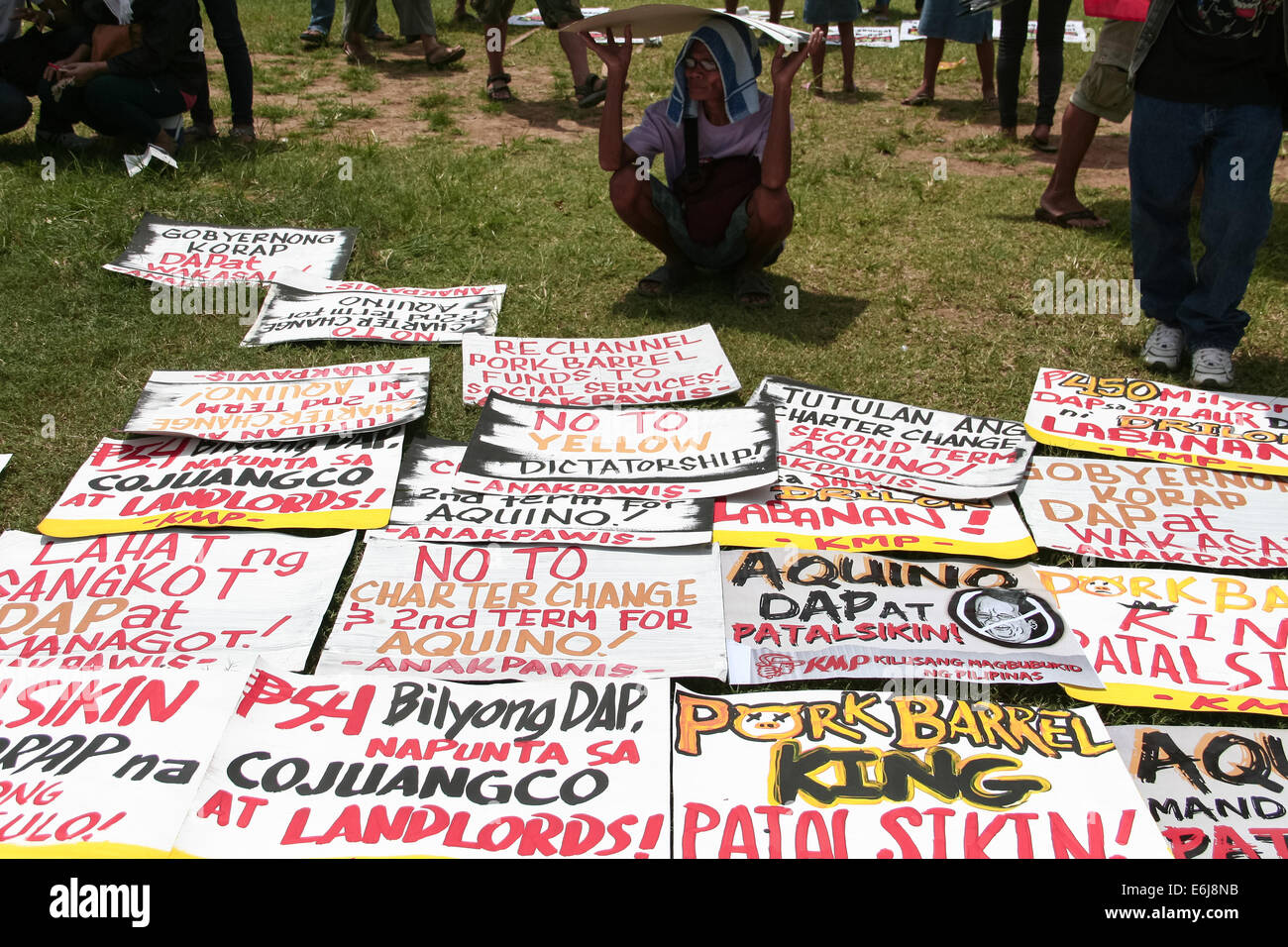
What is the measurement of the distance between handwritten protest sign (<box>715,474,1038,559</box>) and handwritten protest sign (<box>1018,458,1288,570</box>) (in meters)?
0.13

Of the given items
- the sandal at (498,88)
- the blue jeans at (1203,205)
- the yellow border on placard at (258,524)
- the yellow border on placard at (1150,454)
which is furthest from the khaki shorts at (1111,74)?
the sandal at (498,88)

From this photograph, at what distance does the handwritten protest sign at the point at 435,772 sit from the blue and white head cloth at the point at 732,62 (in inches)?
111

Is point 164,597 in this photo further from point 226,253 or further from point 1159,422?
point 1159,422

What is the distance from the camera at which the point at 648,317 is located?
4742 millimetres

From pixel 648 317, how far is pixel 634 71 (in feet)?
16.4

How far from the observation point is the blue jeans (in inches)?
154

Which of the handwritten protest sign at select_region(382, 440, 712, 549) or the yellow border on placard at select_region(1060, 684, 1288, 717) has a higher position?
the handwritten protest sign at select_region(382, 440, 712, 549)

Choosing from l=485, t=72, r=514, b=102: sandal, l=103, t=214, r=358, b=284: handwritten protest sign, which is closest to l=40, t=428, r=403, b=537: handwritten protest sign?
l=103, t=214, r=358, b=284: handwritten protest sign

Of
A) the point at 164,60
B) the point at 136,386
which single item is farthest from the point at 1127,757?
the point at 164,60

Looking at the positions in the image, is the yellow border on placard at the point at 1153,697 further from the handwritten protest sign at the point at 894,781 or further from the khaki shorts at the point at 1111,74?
the khaki shorts at the point at 1111,74

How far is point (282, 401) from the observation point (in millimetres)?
3889

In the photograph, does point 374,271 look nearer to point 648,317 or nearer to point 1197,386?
point 648,317

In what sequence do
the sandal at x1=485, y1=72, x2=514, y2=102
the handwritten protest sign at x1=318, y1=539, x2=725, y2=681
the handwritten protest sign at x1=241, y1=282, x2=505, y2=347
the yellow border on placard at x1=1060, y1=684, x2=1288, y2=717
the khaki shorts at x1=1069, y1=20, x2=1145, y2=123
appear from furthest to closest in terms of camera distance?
the sandal at x1=485, y1=72, x2=514, y2=102 < the khaki shorts at x1=1069, y1=20, x2=1145, y2=123 < the handwritten protest sign at x1=241, y1=282, x2=505, y2=347 < the handwritten protest sign at x1=318, y1=539, x2=725, y2=681 < the yellow border on placard at x1=1060, y1=684, x2=1288, y2=717

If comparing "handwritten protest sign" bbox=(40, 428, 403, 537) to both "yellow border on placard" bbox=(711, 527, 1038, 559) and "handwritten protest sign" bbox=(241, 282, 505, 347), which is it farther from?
"yellow border on placard" bbox=(711, 527, 1038, 559)
